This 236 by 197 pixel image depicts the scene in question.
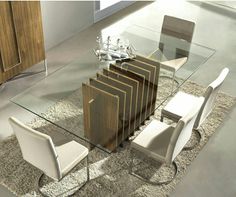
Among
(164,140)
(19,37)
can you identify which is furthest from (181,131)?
(19,37)

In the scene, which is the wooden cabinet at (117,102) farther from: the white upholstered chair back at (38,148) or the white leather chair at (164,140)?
the white upholstered chair back at (38,148)

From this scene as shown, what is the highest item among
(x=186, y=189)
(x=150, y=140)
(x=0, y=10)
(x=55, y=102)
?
(x=0, y=10)

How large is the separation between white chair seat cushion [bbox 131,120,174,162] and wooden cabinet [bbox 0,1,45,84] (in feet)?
5.95

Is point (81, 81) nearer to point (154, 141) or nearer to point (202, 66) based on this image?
point (154, 141)

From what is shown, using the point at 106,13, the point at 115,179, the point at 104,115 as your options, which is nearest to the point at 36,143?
the point at 104,115

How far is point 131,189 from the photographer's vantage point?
3.18m

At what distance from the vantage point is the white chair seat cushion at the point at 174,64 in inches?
143

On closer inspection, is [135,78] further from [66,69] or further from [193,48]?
[193,48]

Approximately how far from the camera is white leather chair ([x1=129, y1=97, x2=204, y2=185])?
2770 millimetres

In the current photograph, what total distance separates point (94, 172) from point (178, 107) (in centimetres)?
100

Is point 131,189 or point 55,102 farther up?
point 55,102

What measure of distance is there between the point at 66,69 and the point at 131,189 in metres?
1.32

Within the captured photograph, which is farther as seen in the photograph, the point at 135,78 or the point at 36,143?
the point at 135,78

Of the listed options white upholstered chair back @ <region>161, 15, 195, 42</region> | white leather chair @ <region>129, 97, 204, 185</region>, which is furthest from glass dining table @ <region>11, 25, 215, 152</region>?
white leather chair @ <region>129, 97, 204, 185</region>
